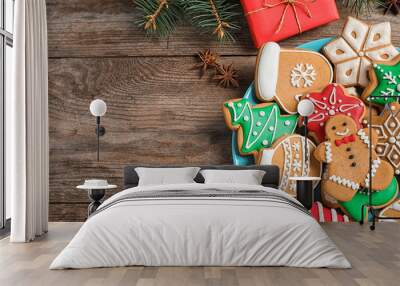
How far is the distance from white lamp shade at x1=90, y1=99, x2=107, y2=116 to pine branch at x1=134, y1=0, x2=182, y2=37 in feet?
2.88

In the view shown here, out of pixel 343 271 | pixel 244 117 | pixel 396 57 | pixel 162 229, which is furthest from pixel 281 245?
pixel 396 57

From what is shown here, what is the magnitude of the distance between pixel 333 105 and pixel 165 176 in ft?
5.76

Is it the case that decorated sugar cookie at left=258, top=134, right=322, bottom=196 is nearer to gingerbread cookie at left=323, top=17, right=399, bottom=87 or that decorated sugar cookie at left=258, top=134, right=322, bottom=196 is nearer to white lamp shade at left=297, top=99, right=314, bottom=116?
white lamp shade at left=297, top=99, right=314, bottom=116

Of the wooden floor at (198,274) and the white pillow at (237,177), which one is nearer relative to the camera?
the wooden floor at (198,274)

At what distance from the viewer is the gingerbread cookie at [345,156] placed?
5.04 m

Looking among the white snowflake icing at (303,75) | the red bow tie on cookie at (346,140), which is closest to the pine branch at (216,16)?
the white snowflake icing at (303,75)

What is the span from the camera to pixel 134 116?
5.37 m

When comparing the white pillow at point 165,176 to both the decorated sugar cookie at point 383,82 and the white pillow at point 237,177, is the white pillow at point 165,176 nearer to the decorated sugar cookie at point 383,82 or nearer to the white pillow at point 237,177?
the white pillow at point 237,177

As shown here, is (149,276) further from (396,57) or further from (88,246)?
(396,57)

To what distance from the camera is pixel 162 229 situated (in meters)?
3.27

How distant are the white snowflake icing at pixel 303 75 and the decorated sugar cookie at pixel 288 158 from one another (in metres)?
0.51

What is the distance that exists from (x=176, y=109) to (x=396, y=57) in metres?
2.22

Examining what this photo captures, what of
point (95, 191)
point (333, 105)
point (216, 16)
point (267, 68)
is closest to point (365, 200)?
point (333, 105)

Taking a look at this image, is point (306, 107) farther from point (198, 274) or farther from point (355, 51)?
point (198, 274)
